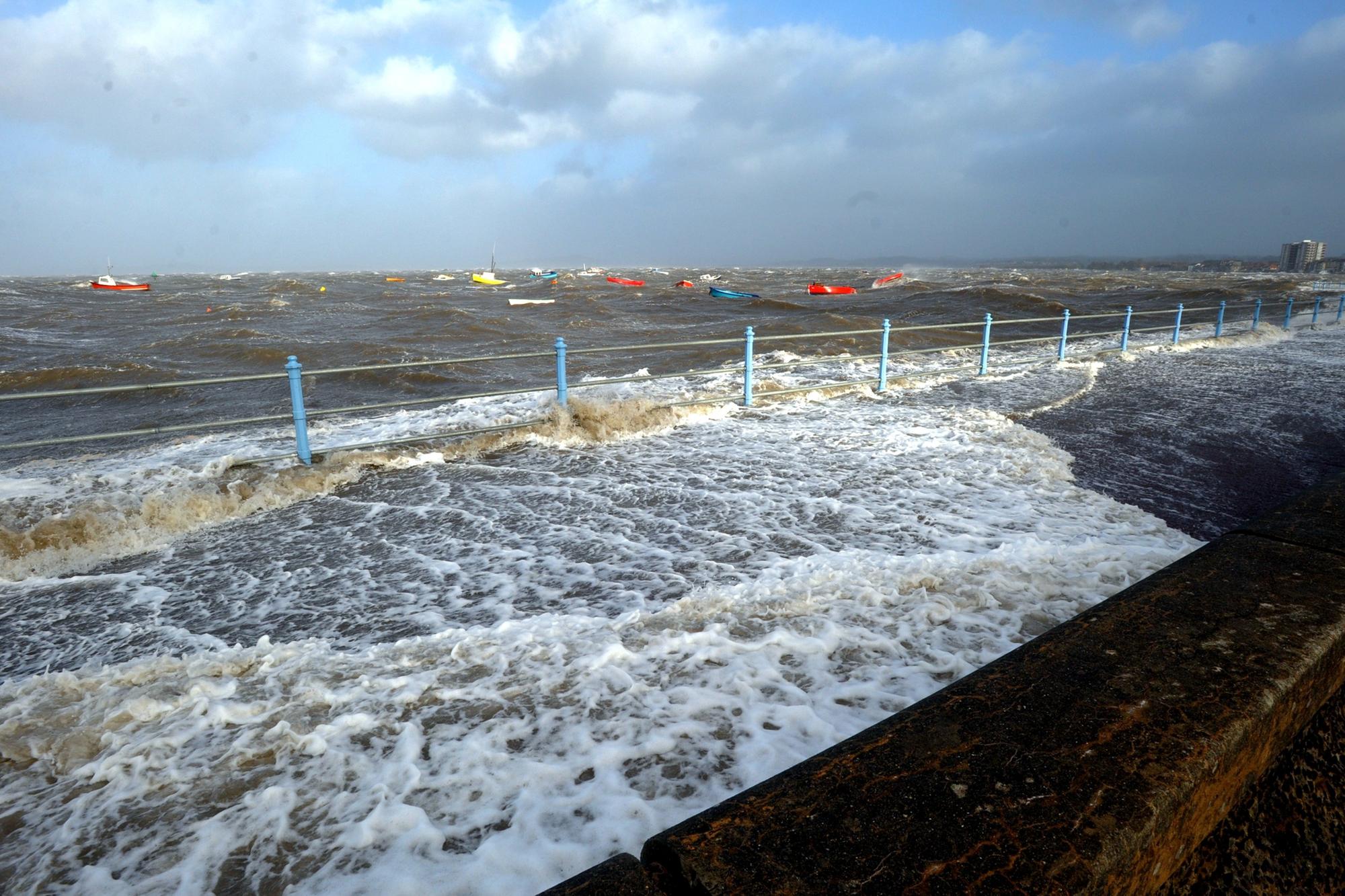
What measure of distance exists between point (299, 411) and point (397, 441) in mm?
1217

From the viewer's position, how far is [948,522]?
5.37 metres

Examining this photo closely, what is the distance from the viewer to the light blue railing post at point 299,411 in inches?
261

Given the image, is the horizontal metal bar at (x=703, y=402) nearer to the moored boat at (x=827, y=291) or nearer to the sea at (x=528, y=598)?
the sea at (x=528, y=598)

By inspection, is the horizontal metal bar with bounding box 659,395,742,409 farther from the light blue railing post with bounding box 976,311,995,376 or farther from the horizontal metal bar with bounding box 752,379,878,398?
the light blue railing post with bounding box 976,311,995,376

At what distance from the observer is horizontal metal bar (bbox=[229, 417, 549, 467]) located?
290 inches

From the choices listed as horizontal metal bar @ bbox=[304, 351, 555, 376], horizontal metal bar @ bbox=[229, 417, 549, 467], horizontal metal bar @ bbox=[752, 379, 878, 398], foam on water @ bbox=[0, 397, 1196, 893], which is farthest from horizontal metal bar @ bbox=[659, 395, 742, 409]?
foam on water @ bbox=[0, 397, 1196, 893]

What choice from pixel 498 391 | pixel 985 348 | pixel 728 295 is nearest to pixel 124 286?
pixel 728 295

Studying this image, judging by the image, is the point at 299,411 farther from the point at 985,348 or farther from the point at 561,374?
the point at 985,348

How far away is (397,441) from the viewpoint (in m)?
8.07

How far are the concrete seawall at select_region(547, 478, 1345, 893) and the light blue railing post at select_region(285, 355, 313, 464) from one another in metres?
6.20

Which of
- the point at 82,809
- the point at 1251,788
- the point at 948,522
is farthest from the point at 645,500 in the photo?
the point at 1251,788

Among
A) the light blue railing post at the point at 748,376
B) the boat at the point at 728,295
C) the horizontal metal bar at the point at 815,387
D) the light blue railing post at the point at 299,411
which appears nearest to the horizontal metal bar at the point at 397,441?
the light blue railing post at the point at 299,411

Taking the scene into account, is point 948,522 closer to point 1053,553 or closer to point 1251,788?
point 1053,553

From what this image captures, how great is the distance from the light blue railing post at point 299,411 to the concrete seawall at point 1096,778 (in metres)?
6.20
